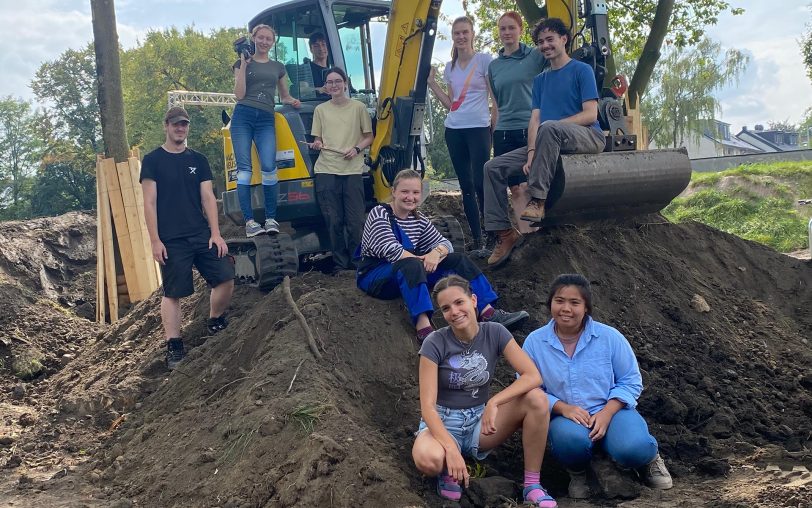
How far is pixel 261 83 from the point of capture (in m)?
7.76

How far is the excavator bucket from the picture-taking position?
6891 mm

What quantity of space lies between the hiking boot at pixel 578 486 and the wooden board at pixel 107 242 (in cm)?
760

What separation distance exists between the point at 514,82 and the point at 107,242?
19.2 ft

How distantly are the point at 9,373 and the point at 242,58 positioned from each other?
4020mm

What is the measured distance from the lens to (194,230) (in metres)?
7.02

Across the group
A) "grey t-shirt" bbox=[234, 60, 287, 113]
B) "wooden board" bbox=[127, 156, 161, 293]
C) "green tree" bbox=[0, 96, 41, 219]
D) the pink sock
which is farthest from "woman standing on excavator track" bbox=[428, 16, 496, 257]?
"green tree" bbox=[0, 96, 41, 219]

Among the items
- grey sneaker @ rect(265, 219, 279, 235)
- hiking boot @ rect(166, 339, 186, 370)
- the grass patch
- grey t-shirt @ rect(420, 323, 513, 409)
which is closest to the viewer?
grey t-shirt @ rect(420, 323, 513, 409)

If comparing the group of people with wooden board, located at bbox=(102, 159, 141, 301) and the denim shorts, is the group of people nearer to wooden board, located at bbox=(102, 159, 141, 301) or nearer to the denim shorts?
the denim shorts

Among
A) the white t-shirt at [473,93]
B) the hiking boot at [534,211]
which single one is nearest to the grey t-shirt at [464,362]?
the hiking boot at [534,211]

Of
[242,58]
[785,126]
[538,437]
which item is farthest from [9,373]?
[785,126]

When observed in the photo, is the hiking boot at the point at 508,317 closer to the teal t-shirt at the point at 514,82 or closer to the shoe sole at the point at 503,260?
the shoe sole at the point at 503,260

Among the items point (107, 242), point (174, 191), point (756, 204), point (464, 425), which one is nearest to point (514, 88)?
point (174, 191)

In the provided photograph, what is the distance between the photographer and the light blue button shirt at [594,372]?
4570mm

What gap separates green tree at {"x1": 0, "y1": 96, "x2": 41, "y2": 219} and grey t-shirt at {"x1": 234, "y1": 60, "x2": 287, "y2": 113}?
103 ft
